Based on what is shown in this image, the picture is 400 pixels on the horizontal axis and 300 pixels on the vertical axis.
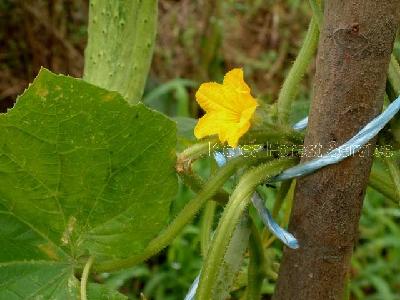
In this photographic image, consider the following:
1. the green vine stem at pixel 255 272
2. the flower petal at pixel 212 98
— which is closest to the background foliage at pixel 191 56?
→ the green vine stem at pixel 255 272

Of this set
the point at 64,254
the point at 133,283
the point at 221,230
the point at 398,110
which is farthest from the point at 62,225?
the point at 133,283

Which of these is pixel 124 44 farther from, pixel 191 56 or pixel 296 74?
pixel 191 56

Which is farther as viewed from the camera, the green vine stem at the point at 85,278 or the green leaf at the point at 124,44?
the green leaf at the point at 124,44

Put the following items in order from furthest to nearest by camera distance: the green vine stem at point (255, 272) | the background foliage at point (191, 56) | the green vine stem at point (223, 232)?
1. the background foliage at point (191, 56)
2. the green vine stem at point (255, 272)
3. the green vine stem at point (223, 232)

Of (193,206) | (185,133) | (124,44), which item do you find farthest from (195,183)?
(124,44)

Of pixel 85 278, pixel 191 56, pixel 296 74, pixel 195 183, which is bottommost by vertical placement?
pixel 85 278

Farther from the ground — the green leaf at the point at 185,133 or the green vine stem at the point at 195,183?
the green leaf at the point at 185,133

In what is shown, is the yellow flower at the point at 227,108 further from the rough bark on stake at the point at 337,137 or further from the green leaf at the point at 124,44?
the green leaf at the point at 124,44
